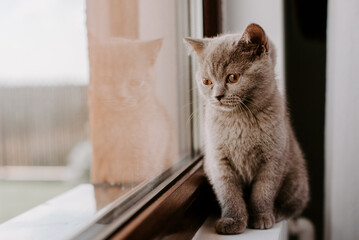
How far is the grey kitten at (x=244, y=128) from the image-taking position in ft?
2.83

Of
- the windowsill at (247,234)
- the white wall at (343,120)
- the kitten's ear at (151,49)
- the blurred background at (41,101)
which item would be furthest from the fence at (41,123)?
the white wall at (343,120)

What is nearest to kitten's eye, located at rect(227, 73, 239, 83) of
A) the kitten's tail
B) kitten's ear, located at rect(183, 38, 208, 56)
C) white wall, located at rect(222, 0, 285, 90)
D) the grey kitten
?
the grey kitten

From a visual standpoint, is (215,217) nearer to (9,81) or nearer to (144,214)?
(144,214)

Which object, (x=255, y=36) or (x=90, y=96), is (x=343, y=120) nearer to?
(x=255, y=36)

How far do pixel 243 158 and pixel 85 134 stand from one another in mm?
416

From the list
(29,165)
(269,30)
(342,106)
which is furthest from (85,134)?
(269,30)

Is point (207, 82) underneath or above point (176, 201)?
above

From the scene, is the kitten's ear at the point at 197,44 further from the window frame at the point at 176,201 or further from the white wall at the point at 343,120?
the white wall at the point at 343,120

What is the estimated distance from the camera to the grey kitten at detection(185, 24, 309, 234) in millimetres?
864

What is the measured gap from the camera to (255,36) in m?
0.84

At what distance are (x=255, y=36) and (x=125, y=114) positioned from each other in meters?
0.43

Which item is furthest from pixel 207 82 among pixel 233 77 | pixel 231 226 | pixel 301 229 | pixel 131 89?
pixel 301 229

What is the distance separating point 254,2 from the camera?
142 centimetres

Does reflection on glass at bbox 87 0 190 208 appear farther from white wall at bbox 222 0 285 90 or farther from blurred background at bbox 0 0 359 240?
white wall at bbox 222 0 285 90
